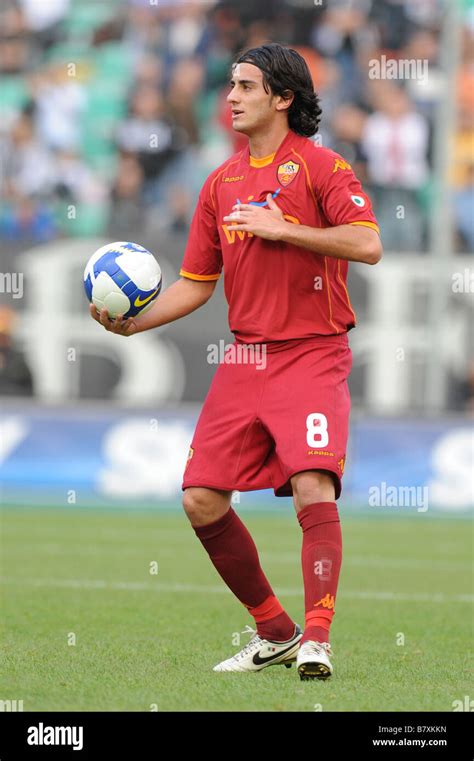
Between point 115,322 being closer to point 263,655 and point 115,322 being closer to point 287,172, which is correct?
point 287,172

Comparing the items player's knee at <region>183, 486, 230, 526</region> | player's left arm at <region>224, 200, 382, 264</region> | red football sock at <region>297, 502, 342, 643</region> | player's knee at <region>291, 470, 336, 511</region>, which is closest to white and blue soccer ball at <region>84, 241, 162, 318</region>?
player's left arm at <region>224, 200, 382, 264</region>

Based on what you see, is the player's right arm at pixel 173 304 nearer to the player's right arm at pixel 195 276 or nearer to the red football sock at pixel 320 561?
the player's right arm at pixel 195 276

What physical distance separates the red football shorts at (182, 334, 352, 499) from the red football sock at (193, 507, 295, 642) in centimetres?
26

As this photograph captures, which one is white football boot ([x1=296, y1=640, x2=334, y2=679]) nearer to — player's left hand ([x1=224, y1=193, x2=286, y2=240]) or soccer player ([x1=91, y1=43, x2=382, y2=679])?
soccer player ([x1=91, y1=43, x2=382, y2=679])

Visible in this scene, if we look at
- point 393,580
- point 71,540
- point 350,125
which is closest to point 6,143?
point 350,125

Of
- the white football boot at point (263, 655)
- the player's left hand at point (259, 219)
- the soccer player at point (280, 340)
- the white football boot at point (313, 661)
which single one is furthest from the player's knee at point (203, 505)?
the player's left hand at point (259, 219)

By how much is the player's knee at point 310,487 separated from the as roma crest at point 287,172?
48.2 inches

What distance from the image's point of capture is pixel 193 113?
64.4ft

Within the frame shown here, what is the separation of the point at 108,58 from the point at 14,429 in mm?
7009

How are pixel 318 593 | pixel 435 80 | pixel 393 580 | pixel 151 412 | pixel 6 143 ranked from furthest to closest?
pixel 6 143
pixel 435 80
pixel 151 412
pixel 393 580
pixel 318 593

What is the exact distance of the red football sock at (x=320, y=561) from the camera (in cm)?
589

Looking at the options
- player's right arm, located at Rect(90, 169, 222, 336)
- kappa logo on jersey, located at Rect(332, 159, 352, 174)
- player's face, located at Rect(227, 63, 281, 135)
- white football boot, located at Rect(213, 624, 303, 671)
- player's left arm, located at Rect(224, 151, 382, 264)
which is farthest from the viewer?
player's right arm, located at Rect(90, 169, 222, 336)

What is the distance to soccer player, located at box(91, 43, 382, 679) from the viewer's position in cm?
591
